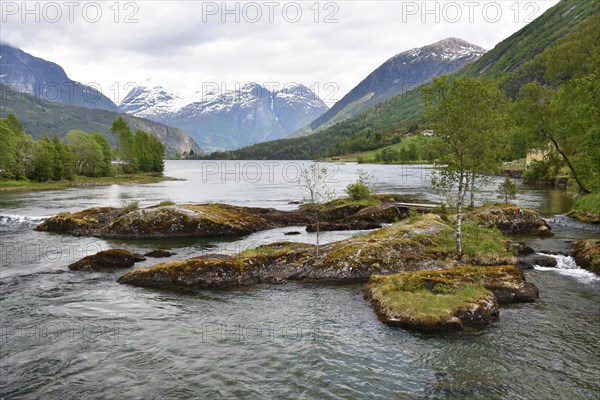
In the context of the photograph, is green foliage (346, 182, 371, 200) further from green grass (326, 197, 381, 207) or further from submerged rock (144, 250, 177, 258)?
submerged rock (144, 250, 177, 258)

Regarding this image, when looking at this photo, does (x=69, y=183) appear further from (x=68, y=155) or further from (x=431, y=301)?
(x=431, y=301)

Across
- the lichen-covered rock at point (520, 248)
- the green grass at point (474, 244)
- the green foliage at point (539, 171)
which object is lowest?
the lichen-covered rock at point (520, 248)

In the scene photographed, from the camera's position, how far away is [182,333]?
18.4 metres

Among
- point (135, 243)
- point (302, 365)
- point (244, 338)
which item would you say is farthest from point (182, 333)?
point (135, 243)

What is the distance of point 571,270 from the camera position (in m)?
27.6

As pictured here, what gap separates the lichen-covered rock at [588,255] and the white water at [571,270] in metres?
0.33

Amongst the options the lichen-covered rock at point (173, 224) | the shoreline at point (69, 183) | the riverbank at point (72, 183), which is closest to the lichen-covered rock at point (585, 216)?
the lichen-covered rock at point (173, 224)

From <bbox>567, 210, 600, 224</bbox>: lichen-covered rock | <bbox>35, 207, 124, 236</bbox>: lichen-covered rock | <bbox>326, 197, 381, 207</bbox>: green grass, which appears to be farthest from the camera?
<bbox>326, 197, 381, 207</bbox>: green grass

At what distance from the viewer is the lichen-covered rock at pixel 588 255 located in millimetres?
26922

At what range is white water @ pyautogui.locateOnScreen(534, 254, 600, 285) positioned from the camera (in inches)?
1003

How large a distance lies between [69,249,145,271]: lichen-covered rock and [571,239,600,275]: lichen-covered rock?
32.2m

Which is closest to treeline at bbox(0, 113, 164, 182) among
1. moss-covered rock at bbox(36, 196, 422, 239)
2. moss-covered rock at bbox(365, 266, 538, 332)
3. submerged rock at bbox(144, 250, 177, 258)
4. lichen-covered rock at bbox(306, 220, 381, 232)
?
moss-covered rock at bbox(36, 196, 422, 239)

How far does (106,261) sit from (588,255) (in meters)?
34.5

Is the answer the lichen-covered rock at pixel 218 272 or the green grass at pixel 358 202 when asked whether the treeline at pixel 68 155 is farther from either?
the lichen-covered rock at pixel 218 272
